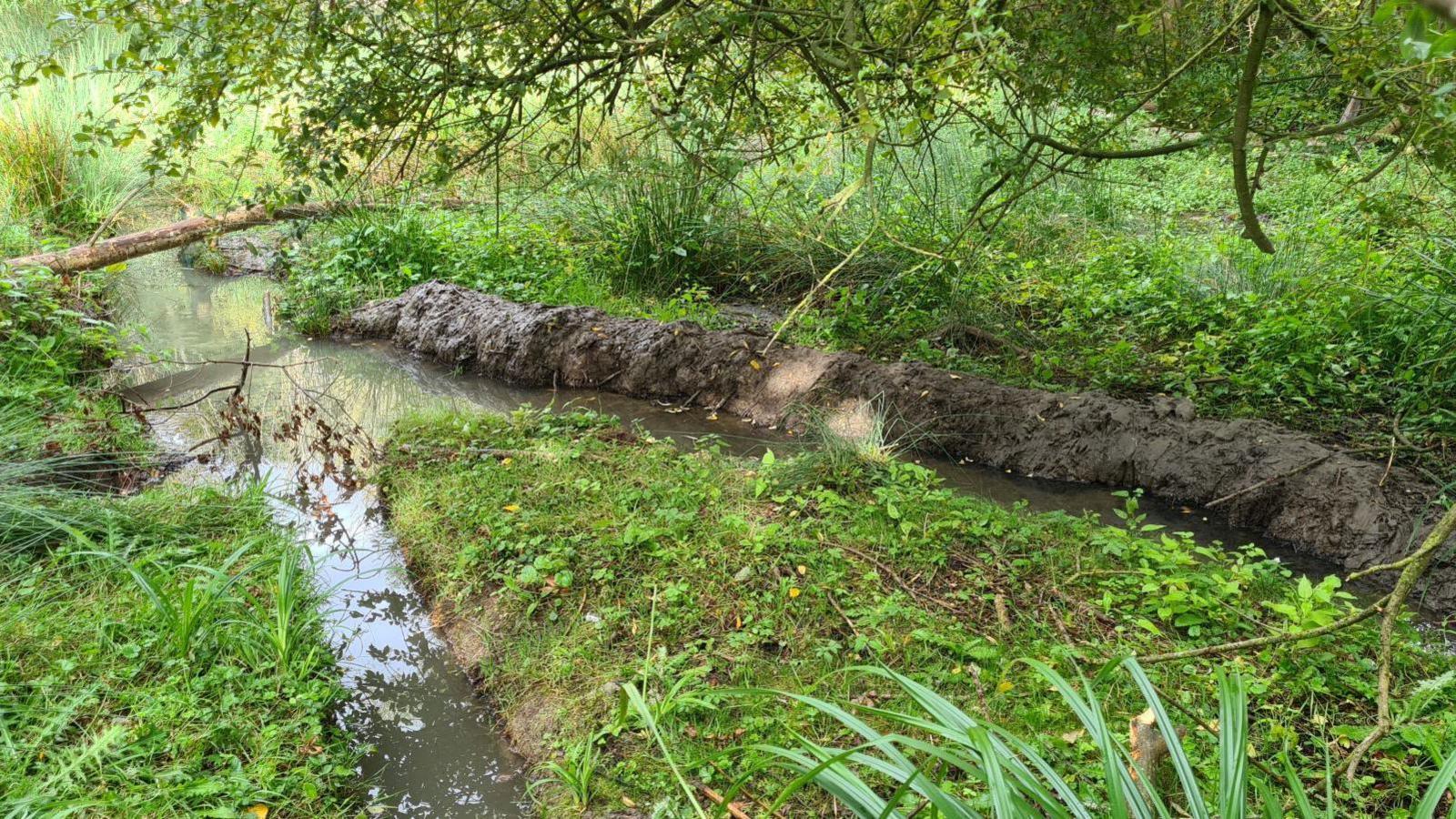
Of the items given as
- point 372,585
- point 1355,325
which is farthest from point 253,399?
point 1355,325

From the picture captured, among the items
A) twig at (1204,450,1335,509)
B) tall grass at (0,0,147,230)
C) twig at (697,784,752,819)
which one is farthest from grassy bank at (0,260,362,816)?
tall grass at (0,0,147,230)

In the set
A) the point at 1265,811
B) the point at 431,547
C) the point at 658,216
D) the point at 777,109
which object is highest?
the point at 777,109

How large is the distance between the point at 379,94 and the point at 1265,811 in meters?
3.45

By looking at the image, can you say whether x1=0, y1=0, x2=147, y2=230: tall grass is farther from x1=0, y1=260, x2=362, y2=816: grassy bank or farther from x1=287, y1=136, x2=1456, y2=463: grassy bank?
x1=0, y1=260, x2=362, y2=816: grassy bank

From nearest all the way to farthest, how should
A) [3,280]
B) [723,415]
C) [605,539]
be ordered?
[605,539] → [3,280] → [723,415]

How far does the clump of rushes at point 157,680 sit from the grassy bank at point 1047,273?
2.17 m

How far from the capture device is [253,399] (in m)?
5.95

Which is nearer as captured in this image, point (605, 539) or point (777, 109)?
point (605, 539)

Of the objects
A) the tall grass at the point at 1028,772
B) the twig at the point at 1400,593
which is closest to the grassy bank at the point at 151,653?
the tall grass at the point at 1028,772

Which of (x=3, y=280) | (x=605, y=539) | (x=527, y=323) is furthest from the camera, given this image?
(x=527, y=323)

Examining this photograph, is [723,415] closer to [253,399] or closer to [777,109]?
[777,109]

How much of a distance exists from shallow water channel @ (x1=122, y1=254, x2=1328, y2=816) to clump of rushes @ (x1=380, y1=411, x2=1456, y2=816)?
0.53 feet

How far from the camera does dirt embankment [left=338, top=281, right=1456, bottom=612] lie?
12.6 ft

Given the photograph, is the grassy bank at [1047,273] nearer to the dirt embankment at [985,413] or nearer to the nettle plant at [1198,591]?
the dirt embankment at [985,413]
